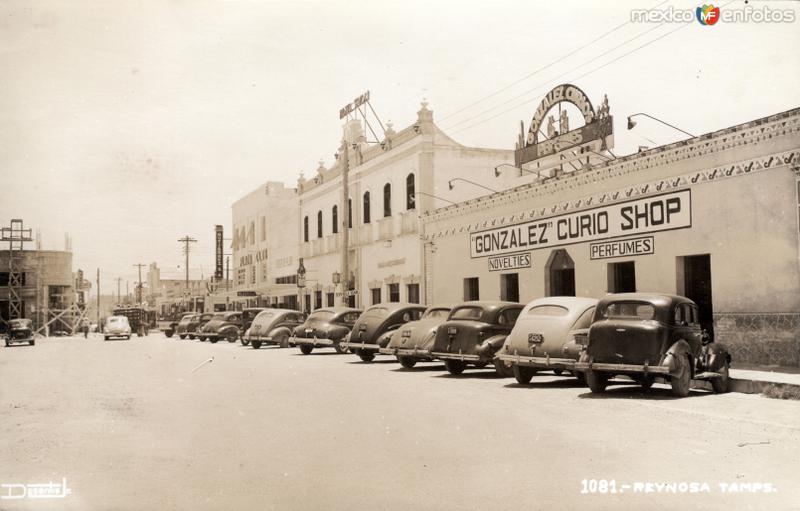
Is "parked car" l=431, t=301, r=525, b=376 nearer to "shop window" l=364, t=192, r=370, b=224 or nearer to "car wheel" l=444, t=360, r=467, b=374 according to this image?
"car wheel" l=444, t=360, r=467, b=374

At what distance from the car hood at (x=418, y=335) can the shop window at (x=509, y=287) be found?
7669mm

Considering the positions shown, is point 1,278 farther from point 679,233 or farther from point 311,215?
point 679,233

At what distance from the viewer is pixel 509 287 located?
24172 mm

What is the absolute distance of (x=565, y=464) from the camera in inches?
252

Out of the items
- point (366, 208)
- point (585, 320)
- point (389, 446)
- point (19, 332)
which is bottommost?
point (19, 332)

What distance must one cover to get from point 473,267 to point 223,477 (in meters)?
20.4

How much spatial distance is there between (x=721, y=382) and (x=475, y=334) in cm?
462

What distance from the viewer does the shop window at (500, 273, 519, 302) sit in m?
24.0

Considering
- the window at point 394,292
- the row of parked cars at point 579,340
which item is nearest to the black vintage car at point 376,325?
the row of parked cars at point 579,340

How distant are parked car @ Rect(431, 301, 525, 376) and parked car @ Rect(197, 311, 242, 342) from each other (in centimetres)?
2103

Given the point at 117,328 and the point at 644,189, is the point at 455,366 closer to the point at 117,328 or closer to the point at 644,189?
the point at 644,189

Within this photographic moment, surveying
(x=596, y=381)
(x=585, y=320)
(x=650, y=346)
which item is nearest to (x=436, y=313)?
(x=585, y=320)

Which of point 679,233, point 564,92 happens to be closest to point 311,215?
point 564,92

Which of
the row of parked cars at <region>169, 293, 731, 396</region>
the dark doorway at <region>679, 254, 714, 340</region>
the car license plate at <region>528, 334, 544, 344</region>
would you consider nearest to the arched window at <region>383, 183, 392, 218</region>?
the row of parked cars at <region>169, 293, 731, 396</region>
